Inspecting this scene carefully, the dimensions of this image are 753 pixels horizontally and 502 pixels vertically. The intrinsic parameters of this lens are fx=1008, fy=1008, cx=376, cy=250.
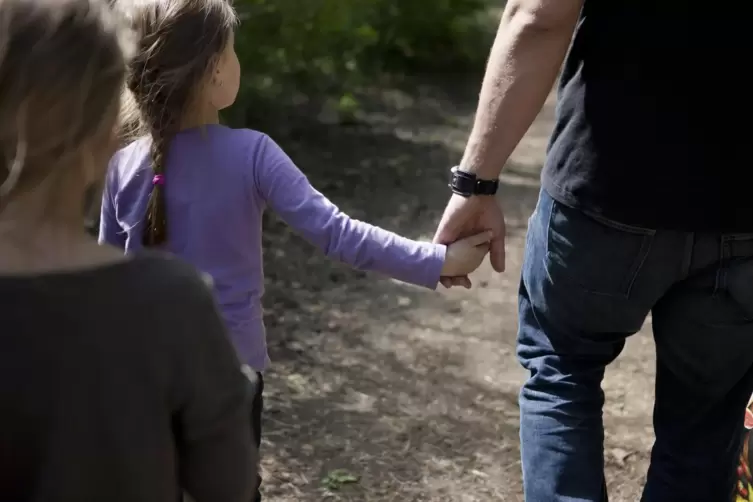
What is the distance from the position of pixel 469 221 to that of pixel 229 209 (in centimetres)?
59

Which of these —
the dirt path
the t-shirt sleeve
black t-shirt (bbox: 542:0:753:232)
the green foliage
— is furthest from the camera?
the green foliage

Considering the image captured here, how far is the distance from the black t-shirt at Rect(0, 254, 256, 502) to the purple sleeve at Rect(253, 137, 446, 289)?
0.67 metres

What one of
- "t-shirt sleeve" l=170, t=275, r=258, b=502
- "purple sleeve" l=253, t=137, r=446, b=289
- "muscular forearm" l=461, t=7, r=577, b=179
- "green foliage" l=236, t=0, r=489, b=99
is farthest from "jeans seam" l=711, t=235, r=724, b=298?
"green foliage" l=236, t=0, r=489, b=99

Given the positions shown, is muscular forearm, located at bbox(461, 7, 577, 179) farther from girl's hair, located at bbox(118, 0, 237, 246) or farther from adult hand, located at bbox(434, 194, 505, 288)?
girl's hair, located at bbox(118, 0, 237, 246)

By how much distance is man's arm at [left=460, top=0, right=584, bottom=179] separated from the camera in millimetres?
2062

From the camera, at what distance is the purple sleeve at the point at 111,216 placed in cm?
219

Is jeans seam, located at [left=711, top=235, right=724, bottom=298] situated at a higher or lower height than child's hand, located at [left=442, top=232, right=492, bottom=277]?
higher

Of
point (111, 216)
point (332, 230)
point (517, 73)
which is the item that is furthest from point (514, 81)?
point (111, 216)

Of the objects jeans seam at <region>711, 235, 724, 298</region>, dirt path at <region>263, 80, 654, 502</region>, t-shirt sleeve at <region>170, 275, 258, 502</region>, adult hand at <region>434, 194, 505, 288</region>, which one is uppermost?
jeans seam at <region>711, 235, 724, 298</region>

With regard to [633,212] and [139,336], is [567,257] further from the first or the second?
[139,336]

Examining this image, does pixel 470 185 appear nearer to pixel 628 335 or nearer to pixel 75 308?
pixel 628 335

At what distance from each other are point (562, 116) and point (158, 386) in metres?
1.09

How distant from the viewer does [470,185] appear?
2.28 meters

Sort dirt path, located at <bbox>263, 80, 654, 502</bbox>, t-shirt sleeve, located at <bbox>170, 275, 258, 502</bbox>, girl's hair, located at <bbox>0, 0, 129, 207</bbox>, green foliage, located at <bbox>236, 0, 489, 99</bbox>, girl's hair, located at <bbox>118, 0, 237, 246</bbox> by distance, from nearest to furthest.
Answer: girl's hair, located at <bbox>0, 0, 129, 207</bbox> → t-shirt sleeve, located at <bbox>170, 275, 258, 502</bbox> → girl's hair, located at <bbox>118, 0, 237, 246</bbox> → dirt path, located at <bbox>263, 80, 654, 502</bbox> → green foliage, located at <bbox>236, 0, 489, 99</bbox>
